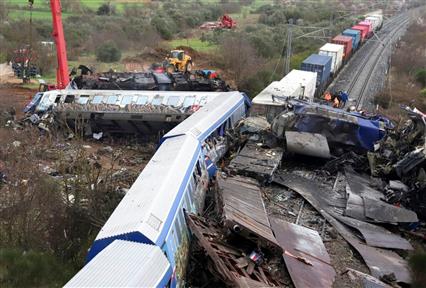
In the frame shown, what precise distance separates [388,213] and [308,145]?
4069 mm

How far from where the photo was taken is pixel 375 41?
180 ft

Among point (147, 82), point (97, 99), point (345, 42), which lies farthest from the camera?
point (345, 42)

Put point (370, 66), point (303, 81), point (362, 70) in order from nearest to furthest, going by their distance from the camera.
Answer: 1. point (303, 81)
2. point (362, 70)
3. point (370, 66)

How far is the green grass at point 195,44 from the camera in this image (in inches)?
1957

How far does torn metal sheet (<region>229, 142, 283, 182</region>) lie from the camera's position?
15.0 metres

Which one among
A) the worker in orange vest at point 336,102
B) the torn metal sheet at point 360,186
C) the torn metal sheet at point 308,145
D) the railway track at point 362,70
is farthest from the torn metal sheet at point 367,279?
the railway track at point 362,70

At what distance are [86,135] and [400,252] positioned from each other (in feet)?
48.7

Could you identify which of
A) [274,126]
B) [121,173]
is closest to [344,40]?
[274,126]

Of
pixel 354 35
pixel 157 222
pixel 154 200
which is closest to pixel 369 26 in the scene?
pixel 354 35

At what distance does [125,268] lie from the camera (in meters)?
6.84

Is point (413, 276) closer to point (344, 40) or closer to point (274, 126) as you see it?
point (274, 126)

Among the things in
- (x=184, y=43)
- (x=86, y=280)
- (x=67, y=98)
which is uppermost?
(x=86, y=280)

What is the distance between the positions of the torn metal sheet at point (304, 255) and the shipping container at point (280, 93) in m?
9.20

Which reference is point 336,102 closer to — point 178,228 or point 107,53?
point 178,228
